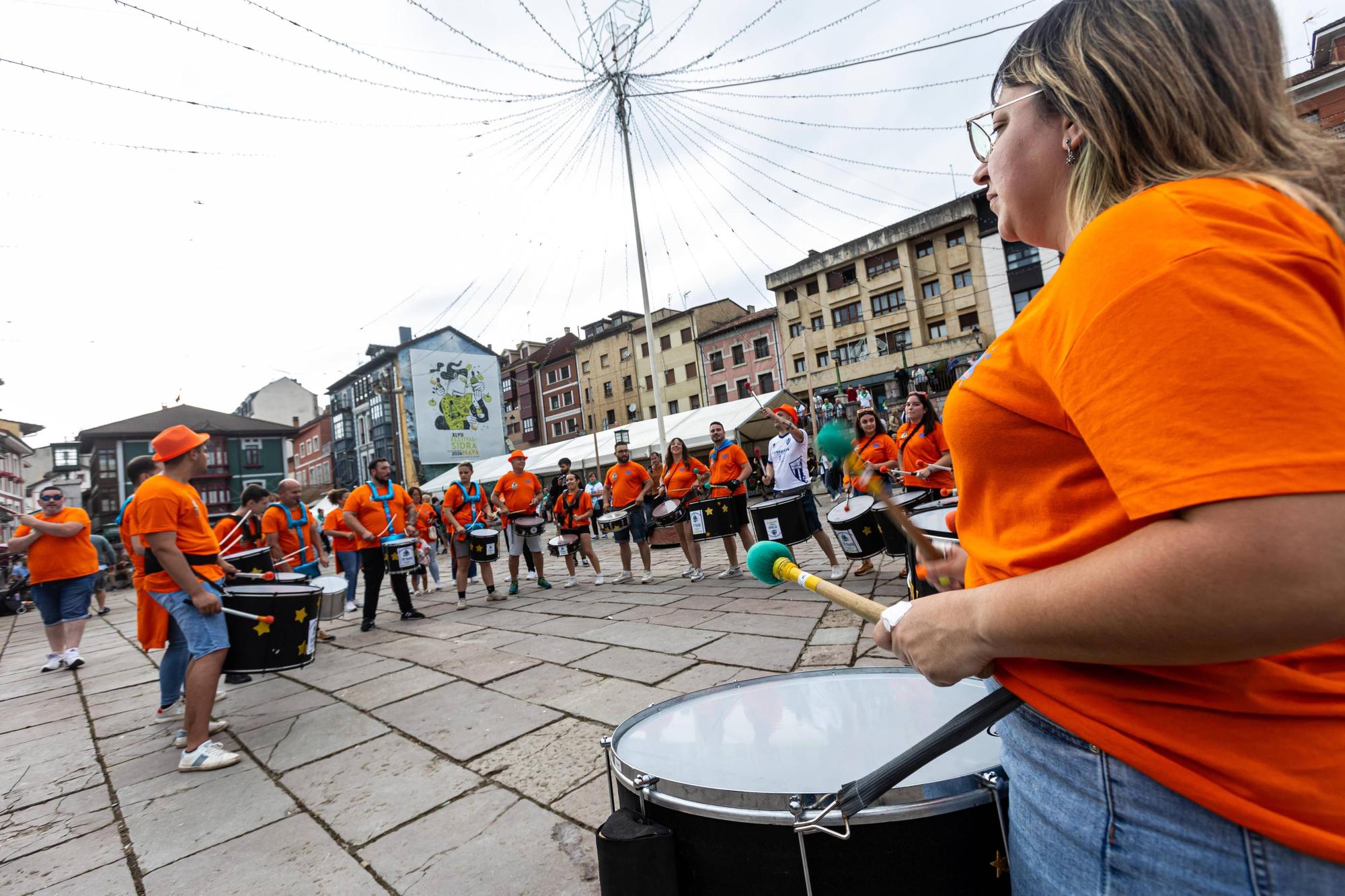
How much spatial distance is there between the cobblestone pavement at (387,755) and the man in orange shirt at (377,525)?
0.61m

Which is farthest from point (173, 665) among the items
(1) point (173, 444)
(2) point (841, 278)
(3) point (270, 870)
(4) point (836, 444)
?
(2) point (841, 278)

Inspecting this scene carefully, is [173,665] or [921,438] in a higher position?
[921,438]

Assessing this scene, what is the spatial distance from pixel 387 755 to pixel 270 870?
885 mm

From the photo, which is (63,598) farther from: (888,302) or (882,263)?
(882,263)

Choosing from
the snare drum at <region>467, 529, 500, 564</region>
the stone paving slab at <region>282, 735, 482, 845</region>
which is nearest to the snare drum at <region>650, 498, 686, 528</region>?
the snare drum at <region>467, 529, 500, 564</region>

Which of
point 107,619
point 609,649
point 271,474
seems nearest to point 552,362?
point 271,474

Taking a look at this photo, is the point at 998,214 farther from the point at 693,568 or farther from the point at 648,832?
the point at 693,568

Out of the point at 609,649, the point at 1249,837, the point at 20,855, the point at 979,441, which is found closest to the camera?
the point at 1249,837

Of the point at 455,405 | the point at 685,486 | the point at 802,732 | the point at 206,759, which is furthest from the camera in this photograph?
the point at 455,405

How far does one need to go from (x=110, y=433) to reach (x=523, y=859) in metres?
51.4

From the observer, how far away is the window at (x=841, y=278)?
34438 mm

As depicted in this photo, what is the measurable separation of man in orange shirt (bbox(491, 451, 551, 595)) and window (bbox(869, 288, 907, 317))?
93.5 ft

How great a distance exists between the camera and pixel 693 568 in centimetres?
796

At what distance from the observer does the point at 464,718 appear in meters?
3.55
